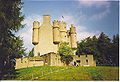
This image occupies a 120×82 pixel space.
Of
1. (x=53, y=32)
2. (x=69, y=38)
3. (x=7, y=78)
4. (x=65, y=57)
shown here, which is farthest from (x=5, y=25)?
(x=69, y=38)

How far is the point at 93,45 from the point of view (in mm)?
42125

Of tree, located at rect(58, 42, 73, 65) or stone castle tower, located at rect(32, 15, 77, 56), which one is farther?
stone castle tower, located at rect(32, 15, 77, 56)

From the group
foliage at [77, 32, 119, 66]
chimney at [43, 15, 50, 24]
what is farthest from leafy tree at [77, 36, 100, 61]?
chimney at [43, 15, 50, 24]

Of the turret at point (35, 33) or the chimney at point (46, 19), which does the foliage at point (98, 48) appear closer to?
the chimney at point (46, 19)

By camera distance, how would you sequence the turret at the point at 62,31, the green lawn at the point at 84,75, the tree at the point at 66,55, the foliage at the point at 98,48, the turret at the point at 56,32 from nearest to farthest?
the green lawn at the point at 84,75, the tree at the point at 66,55, the turret at the point at 56,32, the foliage at the point at 98,48, the turret at the point at 62,31

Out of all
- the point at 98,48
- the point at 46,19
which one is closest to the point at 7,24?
the point at 46,19

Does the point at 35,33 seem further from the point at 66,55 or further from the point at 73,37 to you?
the point at 73,37

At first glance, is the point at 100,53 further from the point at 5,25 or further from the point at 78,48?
the point at 5,25

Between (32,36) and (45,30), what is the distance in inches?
150

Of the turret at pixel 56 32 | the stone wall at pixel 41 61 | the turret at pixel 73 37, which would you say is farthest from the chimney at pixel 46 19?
the stone wall at pixel 41 61

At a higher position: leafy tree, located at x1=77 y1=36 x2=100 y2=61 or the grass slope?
leafy tree, located at x1=77 y1=36 x2=100 y2=61

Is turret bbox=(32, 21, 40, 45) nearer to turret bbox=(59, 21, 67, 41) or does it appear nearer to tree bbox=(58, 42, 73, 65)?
turret bbox=(59, 21, 67, 41)

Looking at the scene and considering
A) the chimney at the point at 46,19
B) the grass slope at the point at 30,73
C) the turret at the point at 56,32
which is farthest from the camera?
the chimney at the point at 46,19

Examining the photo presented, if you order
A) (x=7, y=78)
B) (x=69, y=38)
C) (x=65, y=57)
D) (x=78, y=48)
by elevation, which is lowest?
(x=7, y=78)
